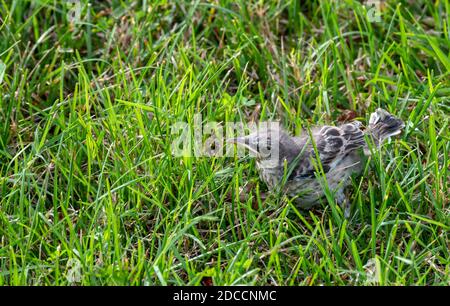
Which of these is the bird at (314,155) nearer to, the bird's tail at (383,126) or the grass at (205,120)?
the bird's tail at (383,126)

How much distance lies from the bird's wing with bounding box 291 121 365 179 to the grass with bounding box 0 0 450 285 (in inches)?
8.4

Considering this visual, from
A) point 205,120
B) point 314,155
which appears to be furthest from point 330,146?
point 205,120

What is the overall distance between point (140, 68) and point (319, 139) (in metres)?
1.56

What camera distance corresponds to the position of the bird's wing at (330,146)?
619 cm

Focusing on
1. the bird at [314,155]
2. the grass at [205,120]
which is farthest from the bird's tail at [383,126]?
the grass at [205,120]

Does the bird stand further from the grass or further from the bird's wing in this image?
the grass

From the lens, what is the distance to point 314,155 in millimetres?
6312

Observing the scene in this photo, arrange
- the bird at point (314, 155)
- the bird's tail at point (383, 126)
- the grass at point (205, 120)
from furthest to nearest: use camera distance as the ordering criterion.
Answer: the bird's tail at point (383, 126), the bird at point (314, 155), the grass at point (205, 120)

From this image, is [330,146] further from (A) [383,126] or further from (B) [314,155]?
(A) [383,126]

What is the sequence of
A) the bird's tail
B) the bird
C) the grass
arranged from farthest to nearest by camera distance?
the bird's tail
the bird
the grass

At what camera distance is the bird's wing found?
20.3 feet

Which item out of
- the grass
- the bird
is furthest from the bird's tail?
the grass
